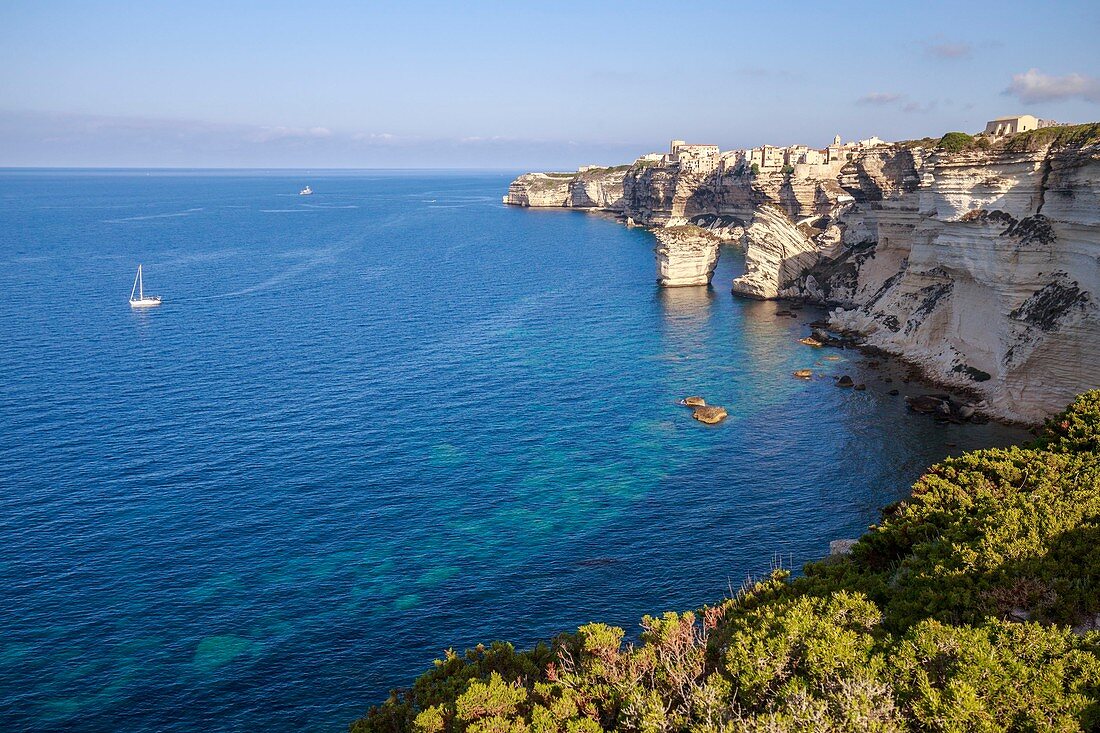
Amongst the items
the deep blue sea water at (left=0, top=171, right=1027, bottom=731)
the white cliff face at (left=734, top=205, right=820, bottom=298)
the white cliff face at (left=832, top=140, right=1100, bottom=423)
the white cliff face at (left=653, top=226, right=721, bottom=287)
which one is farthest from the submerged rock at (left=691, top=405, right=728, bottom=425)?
the white cliff face at (left=653, top=226, right=721, bottom=287)

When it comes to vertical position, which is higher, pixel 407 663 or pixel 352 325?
pixel 352 325

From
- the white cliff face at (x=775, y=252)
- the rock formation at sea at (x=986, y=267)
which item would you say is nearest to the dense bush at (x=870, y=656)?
the rock formation at sea at (x=986, y=267)

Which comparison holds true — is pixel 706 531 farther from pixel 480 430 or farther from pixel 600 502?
pixel 480 430

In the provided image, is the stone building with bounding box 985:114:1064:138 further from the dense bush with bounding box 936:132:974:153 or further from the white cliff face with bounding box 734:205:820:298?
the white cliff face with bounding box 734:205:820:298

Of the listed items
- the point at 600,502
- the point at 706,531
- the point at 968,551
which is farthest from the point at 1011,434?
the point at 968,551

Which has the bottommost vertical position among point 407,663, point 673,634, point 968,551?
point 407,663

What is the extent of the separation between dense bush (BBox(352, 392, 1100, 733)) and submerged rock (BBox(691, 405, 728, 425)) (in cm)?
3807

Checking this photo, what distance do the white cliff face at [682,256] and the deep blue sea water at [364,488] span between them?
27.4 metres

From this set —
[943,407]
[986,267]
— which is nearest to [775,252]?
[986,267]

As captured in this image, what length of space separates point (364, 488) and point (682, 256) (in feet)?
310

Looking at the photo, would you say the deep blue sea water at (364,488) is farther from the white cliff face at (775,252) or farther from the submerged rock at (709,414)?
the white cliff face at (775,252)

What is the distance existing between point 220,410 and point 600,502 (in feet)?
132

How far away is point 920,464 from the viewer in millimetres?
63906

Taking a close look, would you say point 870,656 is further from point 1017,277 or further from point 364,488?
point 1017,277
